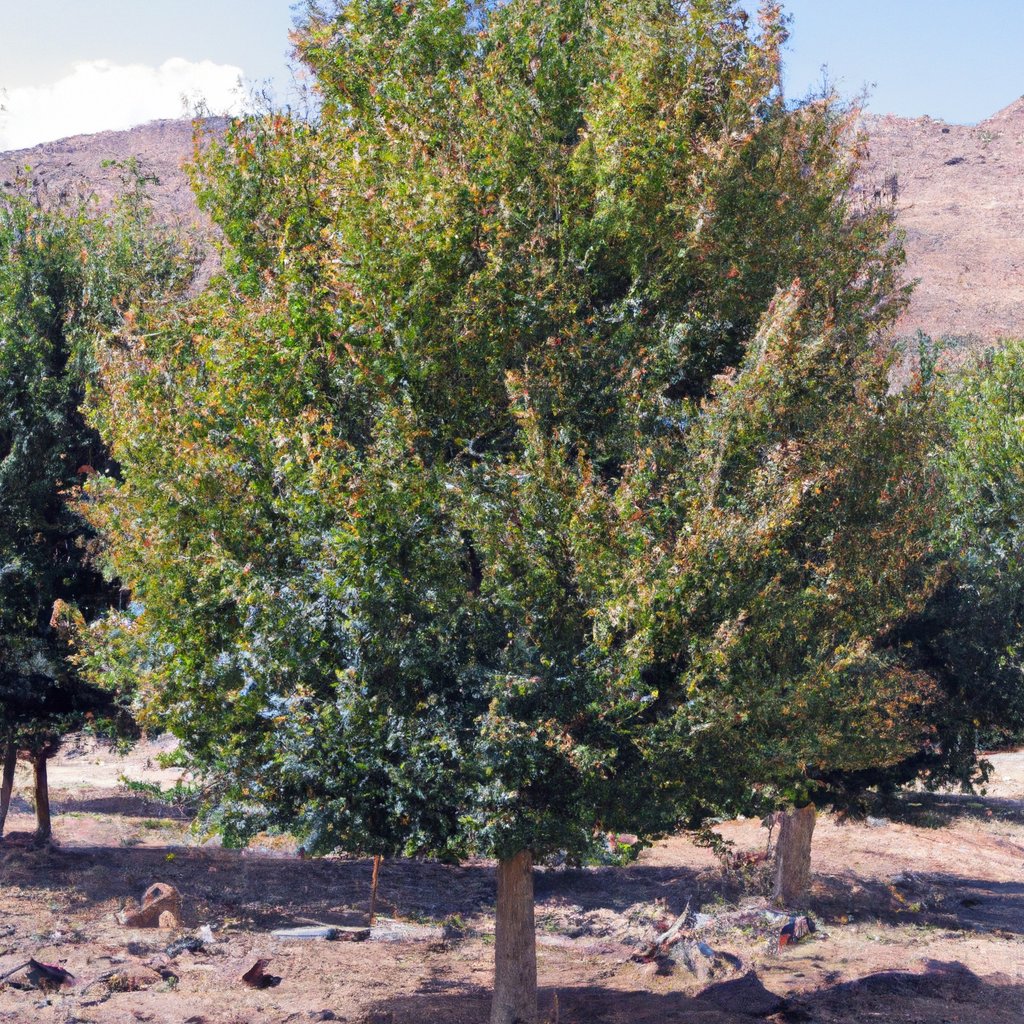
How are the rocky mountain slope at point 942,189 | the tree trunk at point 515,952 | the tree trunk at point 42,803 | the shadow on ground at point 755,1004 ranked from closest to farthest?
the tree trunk at point 515,952
the shadow on ground at point 755,1004
the tree trunk at point 42,803
the rocky mountain slope at point 942,189

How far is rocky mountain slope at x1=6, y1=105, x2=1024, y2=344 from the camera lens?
82.8 metres

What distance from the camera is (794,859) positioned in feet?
59.3

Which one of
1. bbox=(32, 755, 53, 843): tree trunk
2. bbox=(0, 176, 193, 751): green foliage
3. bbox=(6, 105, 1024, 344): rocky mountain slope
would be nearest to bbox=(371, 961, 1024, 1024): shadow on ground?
bbox=(0, 176, 193, 751): green foliage

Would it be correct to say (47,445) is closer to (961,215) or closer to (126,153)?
(961,215)

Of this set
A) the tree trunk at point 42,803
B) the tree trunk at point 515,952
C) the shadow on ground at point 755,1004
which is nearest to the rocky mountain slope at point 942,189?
the tree trunk at point 42,803

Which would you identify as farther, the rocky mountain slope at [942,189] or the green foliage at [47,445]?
the rocky mountain slope at [942,189]

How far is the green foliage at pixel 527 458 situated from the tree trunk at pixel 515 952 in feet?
5.65

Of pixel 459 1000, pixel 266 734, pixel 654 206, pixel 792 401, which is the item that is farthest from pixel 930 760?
pixel 266 734

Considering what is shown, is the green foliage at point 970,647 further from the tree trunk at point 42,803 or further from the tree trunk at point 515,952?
the tree trunk at point 42,803

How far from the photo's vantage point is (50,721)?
1605cm

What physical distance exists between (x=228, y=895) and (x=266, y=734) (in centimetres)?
1134

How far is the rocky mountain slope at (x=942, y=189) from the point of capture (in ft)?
272

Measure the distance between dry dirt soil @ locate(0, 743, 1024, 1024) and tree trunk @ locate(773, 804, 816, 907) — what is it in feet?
1.83

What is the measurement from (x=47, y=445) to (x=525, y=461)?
987cm
